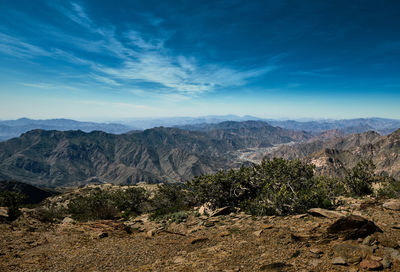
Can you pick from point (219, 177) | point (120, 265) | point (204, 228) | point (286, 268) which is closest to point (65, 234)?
point (120, 265)

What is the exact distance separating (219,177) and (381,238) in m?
15.8

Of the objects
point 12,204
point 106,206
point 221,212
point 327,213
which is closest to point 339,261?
point 327,213

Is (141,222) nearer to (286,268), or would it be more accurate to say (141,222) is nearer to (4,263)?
(4,263)

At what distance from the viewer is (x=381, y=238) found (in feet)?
31.2

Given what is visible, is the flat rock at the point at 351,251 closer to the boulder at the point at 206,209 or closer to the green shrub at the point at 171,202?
the boulder at the point at 206,209

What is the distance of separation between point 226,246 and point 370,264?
680 cm

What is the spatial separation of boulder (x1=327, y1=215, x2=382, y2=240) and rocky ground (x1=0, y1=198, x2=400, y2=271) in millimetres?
47

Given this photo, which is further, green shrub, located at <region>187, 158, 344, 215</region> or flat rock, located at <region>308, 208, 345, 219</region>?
green shrub, located at <region>187, 158, 344, 215</region>

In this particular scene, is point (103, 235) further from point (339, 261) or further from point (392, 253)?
point (392, 253)

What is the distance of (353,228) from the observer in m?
10.0

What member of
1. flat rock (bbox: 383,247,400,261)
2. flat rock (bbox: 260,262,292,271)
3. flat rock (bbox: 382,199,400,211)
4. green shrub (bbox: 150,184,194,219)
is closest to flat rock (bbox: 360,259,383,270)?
flat rock (bbox: 383,247,400,261)

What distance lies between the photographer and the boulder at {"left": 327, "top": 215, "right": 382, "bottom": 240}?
32.3ft

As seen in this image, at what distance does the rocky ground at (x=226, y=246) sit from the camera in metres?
8.77

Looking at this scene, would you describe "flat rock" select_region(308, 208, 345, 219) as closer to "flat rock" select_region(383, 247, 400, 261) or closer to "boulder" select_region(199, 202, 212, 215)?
"flat rock" select_region(383, 247, 400, 261)
